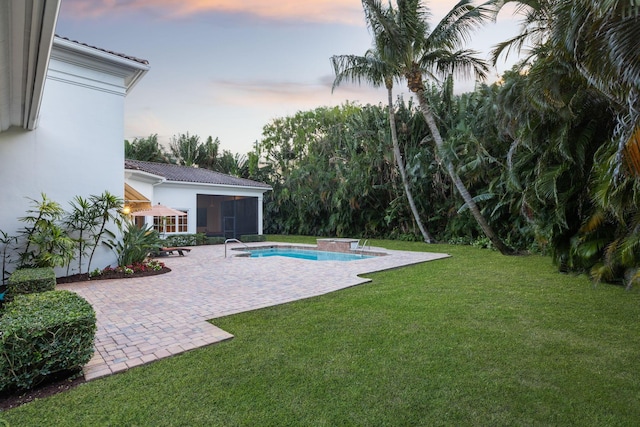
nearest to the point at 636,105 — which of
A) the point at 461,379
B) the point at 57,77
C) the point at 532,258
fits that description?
the point at 461,379

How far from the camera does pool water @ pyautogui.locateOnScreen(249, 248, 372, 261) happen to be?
17.5 metres

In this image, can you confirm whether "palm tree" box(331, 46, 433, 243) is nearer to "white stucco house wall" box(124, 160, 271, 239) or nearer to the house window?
"white stucco house wall" box(124, 160, 271, 239)

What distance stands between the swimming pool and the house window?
5172mm

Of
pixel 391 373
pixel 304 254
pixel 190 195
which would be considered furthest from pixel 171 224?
pixel 391 373

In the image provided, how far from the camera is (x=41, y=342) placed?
3855 millimetres

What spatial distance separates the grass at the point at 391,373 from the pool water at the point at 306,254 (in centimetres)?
1020

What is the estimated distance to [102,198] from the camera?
10.5 metres

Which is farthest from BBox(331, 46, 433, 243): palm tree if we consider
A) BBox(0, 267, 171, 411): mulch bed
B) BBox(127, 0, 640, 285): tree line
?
BBox(0, 267, 171, 411): mulch bed

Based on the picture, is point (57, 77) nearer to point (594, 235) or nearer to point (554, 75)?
point (554, 75)

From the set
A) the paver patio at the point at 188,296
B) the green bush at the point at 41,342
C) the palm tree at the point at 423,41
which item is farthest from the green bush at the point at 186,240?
the green bush at the point at 41,342

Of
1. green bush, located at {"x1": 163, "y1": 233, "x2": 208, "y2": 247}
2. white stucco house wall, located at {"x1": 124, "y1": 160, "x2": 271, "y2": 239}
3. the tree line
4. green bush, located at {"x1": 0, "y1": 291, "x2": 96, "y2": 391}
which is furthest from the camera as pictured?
green bush, located at {"x1": 163, "y1": 233, "x2": 208, "y2": 247}

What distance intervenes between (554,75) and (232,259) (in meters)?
13.0

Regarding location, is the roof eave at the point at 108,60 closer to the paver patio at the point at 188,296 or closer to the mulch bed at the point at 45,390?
the paver patio at the point at 188,296

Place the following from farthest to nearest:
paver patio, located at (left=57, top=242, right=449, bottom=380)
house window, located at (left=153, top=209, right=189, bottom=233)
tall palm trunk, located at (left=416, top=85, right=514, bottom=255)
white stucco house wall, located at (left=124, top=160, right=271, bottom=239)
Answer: house window, located at (left=153, top=209, right=189, bottom=233) < white stucco house wall, located at (left=124, top=160, right=271, bottom=239) < tall palm trunk, located at (left=416, top=85, right=514, bottom=255) < paver patio, located at (left=57, top=242, right=449, bottom=380)
